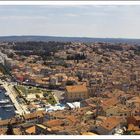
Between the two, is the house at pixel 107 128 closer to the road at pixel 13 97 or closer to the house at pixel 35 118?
the house at pixel 35 118

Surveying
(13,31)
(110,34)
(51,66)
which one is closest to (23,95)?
(13,31)

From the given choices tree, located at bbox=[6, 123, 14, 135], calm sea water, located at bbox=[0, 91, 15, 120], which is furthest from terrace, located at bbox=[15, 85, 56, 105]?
tree, located at bbox=[6, 123, 14, 135]

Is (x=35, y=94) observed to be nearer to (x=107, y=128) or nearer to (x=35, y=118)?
(x=35, y=118)

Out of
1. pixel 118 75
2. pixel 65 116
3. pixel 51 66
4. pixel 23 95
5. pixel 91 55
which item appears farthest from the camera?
pixel 91 55

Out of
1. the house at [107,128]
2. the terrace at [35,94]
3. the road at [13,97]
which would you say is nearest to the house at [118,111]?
the house at [107,128]

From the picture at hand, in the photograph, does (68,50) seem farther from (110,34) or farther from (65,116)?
(65,116)

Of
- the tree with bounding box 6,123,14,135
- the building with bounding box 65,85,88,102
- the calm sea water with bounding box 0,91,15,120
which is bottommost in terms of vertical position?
the calm sea water with bounding box 0,91,15,120

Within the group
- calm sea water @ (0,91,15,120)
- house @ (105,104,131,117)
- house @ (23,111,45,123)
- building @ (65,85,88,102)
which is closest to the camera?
house @ (23,111,45,123)

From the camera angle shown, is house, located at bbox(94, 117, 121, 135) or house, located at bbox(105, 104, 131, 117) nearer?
house, located at bbox(94, 117, 121, 135)

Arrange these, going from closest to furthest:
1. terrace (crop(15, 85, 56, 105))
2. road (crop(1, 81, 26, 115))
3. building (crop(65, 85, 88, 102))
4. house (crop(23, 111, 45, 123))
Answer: house (crop(23, 111, 45, 123)), road (crop(1, 81, 26, 115)), terrace (crop(15, 85, 56, 105)), building (crop(65, 85, 88, 102))

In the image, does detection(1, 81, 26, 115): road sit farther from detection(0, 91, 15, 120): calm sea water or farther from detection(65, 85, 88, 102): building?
detection(65, 85, 88, 102): building

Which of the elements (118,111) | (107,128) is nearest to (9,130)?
(107,128)
